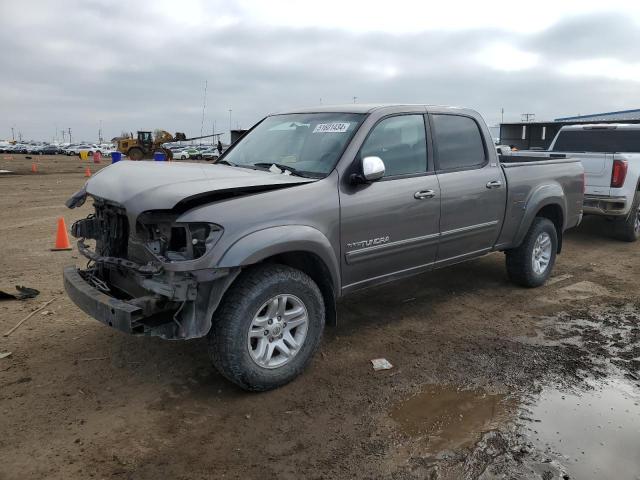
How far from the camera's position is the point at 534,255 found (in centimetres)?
584

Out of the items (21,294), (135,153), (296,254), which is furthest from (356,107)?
(135,153)

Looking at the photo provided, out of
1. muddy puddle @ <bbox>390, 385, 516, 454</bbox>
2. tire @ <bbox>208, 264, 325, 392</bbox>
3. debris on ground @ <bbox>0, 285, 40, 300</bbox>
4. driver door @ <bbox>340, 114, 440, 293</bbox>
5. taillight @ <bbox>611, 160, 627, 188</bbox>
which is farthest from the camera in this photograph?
taillight @ <bbox>611, 160, 627, 188</bbox>

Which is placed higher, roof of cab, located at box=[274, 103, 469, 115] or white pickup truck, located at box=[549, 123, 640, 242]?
roof of cab, located at box=[274, 103, 469, 115]

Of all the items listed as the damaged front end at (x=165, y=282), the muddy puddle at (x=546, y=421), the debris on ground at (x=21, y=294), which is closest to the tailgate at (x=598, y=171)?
the muddy puddle at (x=546, y=421)

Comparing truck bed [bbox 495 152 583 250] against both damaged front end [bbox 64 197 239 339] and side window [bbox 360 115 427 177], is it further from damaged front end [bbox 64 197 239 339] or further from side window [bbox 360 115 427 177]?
damaged front end [bbox 64 197 239 339]

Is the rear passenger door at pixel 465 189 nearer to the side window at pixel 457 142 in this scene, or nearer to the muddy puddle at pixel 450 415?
the side window at pixel 457 142

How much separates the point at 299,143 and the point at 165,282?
1772 mm

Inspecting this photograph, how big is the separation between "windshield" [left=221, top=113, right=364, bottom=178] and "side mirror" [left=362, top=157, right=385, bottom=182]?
282 millimetres

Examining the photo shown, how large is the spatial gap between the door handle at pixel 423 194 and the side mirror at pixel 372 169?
60cm

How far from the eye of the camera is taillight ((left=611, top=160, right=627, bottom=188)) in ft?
25.3

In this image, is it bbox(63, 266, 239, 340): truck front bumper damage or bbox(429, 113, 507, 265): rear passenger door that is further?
bbox(429, 113, 507, 265): rear passenger door

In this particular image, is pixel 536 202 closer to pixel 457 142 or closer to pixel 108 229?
pixel 457 142

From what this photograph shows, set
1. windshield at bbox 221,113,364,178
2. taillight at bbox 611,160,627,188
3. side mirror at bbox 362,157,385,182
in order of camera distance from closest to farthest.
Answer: side mirror at bbox 362,157,385,182 → windshield at bbox 221,113,364,178 → taillight at bbox 611,160,627,188

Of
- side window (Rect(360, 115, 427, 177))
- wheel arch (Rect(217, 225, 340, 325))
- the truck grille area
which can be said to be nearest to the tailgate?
side window (Rect(360, 115, 427, 177))
